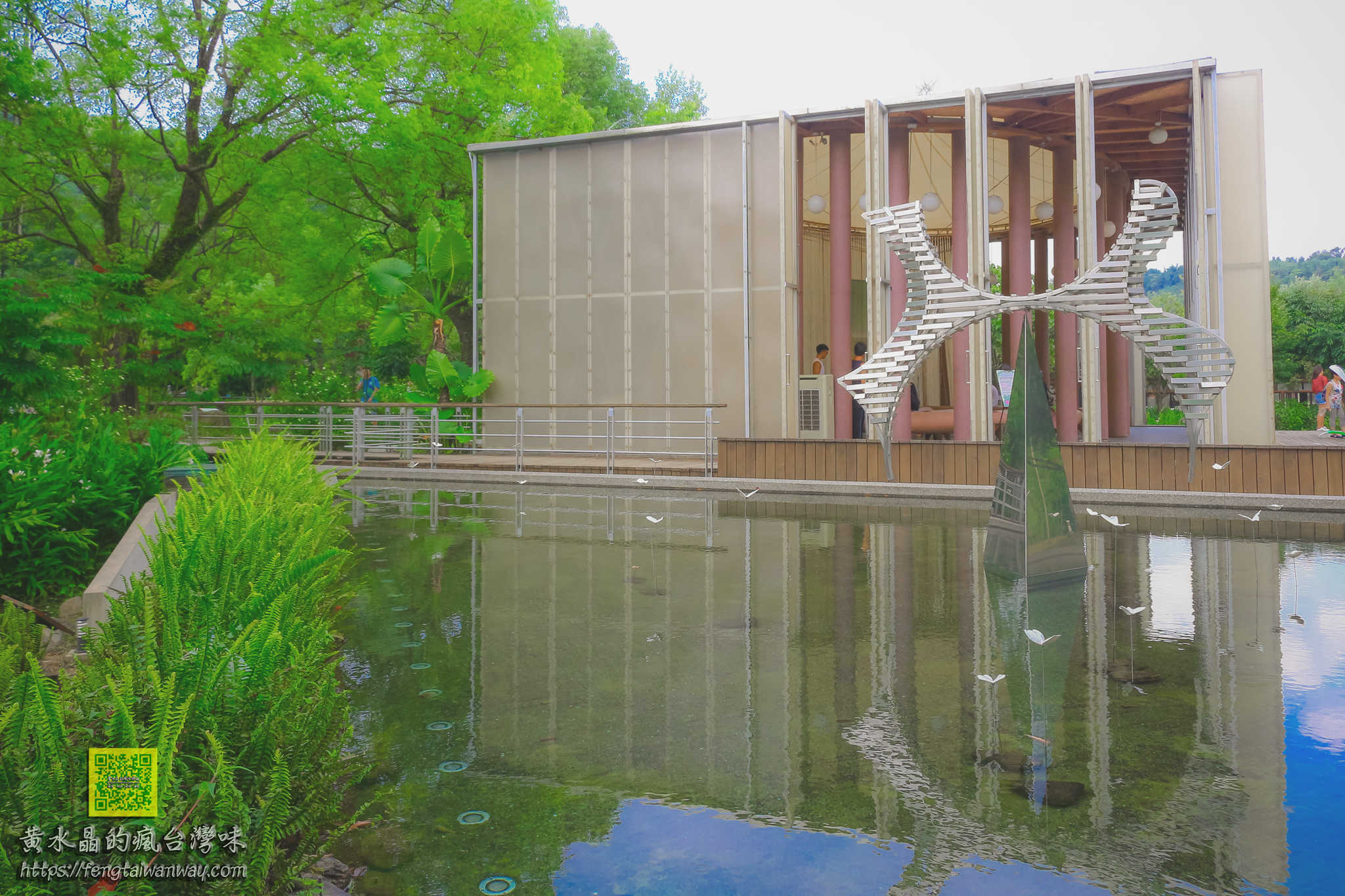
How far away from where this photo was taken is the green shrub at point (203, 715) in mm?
2188

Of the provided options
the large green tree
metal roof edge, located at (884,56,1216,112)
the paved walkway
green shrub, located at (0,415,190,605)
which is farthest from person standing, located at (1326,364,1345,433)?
green shrub, located at (0,415,190,605)

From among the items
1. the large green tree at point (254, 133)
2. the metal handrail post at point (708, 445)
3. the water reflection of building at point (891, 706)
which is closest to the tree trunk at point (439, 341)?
the large green tree at point (254, 133)

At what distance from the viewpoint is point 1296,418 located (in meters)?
27.1

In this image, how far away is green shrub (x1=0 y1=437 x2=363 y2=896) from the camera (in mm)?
2188

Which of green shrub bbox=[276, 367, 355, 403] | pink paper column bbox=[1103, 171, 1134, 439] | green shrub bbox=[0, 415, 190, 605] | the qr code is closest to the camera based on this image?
the qr code

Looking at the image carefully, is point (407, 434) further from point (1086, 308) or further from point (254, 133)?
point (1086, 308)

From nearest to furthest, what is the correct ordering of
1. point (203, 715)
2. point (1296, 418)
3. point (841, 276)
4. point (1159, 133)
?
point (203, 715)
point (841, 276)
point (1159, 133)
point (1296, 418)

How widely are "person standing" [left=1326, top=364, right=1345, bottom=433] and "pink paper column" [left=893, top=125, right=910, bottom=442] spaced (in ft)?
39.7

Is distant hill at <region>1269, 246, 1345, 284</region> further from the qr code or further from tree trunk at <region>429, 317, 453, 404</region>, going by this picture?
the qr code

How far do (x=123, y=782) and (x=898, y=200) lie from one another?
1751 centimetres

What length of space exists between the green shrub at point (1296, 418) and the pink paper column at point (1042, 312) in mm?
6325

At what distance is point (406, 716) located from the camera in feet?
14.5

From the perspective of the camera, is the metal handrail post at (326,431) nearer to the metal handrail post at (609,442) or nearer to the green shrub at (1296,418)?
the metal handrail post at (609,442)

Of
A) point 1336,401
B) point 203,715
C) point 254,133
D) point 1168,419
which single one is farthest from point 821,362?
point 203,715
